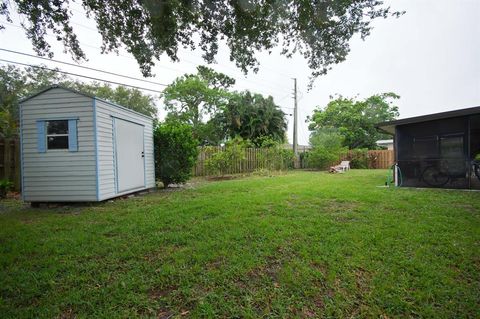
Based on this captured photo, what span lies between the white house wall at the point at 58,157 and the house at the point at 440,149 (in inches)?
354

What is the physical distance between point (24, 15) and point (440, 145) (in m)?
10.3

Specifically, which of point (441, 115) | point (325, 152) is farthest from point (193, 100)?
point (441, 115)

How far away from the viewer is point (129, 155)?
6.98 metres

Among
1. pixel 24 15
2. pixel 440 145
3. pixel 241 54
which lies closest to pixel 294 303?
pixel 241 54

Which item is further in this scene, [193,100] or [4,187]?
[193,100]

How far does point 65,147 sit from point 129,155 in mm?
1562

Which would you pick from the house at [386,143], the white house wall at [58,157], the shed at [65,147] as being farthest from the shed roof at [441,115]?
the house at [386,143]

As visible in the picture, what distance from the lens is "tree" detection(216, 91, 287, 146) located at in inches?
842

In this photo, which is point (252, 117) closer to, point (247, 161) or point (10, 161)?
point (247, 161)

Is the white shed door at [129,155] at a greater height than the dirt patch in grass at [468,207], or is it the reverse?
the white shed door at [129,155]

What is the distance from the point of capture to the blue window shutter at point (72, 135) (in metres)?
5.75

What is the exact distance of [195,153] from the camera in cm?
897

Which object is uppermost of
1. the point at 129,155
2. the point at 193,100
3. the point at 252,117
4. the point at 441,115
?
the point at 193,100

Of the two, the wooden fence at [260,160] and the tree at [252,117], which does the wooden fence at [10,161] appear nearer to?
the wooden fence at [260,160]
